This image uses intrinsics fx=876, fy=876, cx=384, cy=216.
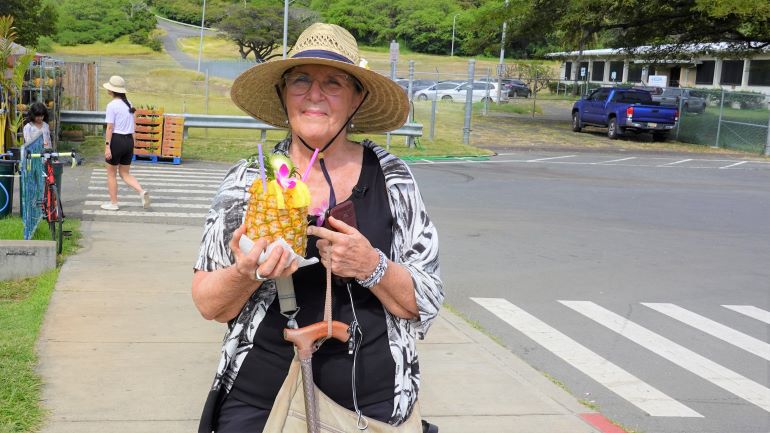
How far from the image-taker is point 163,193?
1414 cm

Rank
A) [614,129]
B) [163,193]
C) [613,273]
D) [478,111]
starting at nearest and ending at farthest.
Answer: [613,273] < [163,193] < [614,129] < [478,111]

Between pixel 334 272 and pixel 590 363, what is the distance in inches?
180

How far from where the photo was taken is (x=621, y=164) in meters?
22.3

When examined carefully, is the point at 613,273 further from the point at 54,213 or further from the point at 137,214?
the point at 137,214

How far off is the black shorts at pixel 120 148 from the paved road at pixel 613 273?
747mm

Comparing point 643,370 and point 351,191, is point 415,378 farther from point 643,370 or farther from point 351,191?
point 643,370

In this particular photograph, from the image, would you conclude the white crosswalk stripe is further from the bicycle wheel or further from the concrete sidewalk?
the concrete sidewalk

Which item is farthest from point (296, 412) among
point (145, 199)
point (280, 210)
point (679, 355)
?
point (145, 199)

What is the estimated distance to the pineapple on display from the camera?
2186 mm

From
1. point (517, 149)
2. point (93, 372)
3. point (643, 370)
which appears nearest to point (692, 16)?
point (517, 149)

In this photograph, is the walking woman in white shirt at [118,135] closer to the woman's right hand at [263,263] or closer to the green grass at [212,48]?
the woman's right hand at [263,263]

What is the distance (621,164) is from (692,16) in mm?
12718

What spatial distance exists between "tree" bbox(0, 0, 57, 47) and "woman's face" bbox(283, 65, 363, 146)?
48335 millimetres

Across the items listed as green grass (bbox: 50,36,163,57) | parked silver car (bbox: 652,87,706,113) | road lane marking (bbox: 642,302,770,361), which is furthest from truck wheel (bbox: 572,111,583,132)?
green grass (bbox: 50,36,163,57)
